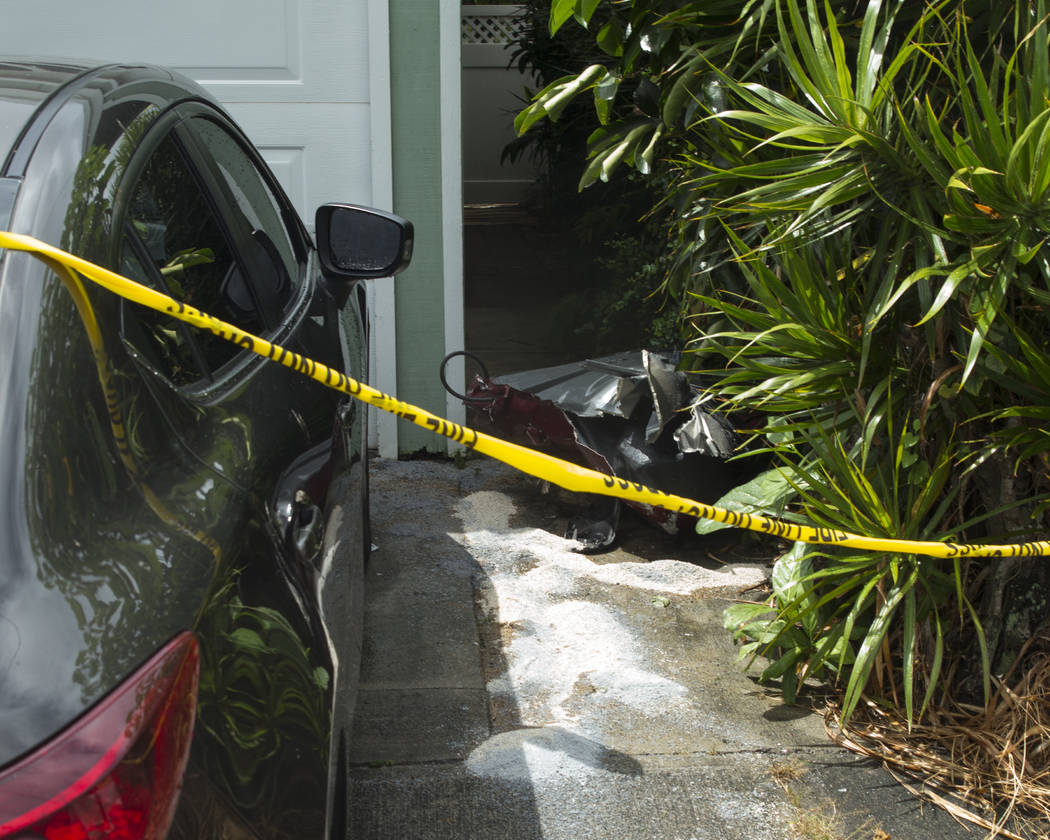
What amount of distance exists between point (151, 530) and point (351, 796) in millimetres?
1479

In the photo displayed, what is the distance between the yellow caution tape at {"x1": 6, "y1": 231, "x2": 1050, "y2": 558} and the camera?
1.39 metres

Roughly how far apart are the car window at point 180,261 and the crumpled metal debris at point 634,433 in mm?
2041

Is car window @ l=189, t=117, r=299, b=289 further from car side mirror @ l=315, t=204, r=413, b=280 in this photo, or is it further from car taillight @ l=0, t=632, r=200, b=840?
car taillight @ l=0, t=632, r=200, b=840

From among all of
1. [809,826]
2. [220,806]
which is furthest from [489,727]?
[220,806]

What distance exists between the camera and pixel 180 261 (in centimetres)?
191

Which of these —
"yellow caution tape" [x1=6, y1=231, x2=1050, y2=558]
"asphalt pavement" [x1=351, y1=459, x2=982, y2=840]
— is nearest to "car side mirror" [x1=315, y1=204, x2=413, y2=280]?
"yellow caution tape" [x1=6, y1=231, x2=1050, y2=558]

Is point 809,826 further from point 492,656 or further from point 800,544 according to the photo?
point 492,656

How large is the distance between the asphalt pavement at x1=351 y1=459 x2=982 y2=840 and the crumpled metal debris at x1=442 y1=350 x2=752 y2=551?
0.18 metres

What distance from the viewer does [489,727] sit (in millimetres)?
2936

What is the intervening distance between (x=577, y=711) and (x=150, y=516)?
1930 mm

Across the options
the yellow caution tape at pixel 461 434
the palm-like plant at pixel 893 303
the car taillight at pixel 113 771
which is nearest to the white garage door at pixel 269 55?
the palm-like plant at pixel 893 303

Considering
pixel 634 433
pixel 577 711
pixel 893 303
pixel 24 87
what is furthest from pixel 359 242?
pixel 634 433

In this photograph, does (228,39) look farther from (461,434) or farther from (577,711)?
(461,434)

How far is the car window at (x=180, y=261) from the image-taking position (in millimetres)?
1648
